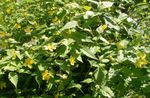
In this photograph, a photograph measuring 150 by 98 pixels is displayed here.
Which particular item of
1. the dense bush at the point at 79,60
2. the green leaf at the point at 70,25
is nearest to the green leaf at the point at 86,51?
the dense bush at the point at 79,60

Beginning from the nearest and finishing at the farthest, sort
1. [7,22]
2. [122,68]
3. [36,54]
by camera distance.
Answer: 1. [122,68]
2. [36,54]
3. [7,22]

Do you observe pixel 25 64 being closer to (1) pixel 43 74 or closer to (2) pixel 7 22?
(1) pixel 43 74

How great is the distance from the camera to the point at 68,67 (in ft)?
6.17

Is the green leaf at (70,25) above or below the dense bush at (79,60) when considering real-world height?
above

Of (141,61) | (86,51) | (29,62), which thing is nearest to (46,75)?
(29,62)

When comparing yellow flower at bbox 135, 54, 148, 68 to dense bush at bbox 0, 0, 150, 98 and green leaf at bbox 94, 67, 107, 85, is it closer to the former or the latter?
dense bush at bbox 0, 0, 150, 98


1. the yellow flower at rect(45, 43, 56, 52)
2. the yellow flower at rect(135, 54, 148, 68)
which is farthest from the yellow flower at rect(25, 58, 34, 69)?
the yellow flower at rect(135, 54, 148, 68)

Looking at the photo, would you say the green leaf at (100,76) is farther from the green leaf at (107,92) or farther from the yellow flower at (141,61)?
the yellow flower at (141,61)

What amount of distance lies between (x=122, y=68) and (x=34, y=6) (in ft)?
4.00

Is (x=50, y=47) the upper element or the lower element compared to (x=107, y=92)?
upper

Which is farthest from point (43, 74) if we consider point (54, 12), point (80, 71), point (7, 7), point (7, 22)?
point (7, 7)

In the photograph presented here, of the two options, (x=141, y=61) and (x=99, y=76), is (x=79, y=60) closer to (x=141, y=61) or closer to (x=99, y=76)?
(x=99, y=76)

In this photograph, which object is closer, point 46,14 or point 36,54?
point 36,54

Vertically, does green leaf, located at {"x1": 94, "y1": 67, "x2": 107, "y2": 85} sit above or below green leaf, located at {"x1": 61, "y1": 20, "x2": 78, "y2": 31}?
below
